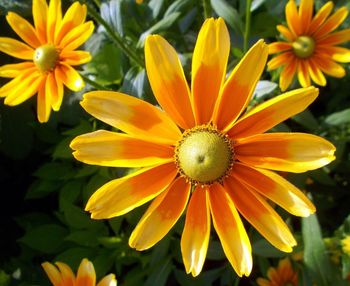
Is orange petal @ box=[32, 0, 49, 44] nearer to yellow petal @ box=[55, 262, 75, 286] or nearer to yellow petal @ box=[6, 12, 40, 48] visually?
yellow petal @ box=[6, 12, 40, 48]

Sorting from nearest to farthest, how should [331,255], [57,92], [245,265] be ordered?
[245,265] → [57,92] → [331,255]

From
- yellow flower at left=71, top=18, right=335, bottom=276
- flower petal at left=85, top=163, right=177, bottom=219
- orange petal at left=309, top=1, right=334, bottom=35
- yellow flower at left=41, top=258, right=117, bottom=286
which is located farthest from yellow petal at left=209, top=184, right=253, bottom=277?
orange petal at left=309, top=1, right=334, bottom=35

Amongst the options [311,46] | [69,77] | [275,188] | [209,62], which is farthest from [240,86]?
[311,46]

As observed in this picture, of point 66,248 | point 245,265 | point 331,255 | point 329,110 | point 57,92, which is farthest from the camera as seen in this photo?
point 329,110

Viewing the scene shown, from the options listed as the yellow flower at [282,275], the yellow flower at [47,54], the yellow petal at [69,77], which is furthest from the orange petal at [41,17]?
the yellow flower at [282,275]

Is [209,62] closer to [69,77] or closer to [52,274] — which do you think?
[69,77]

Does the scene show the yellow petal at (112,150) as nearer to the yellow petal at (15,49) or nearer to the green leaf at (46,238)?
the yellow petal at (15,49)

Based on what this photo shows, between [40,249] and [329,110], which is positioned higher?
[329,110]

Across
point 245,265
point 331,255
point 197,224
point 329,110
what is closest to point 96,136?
point 197,224

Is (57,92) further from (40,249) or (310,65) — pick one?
(310,65)
